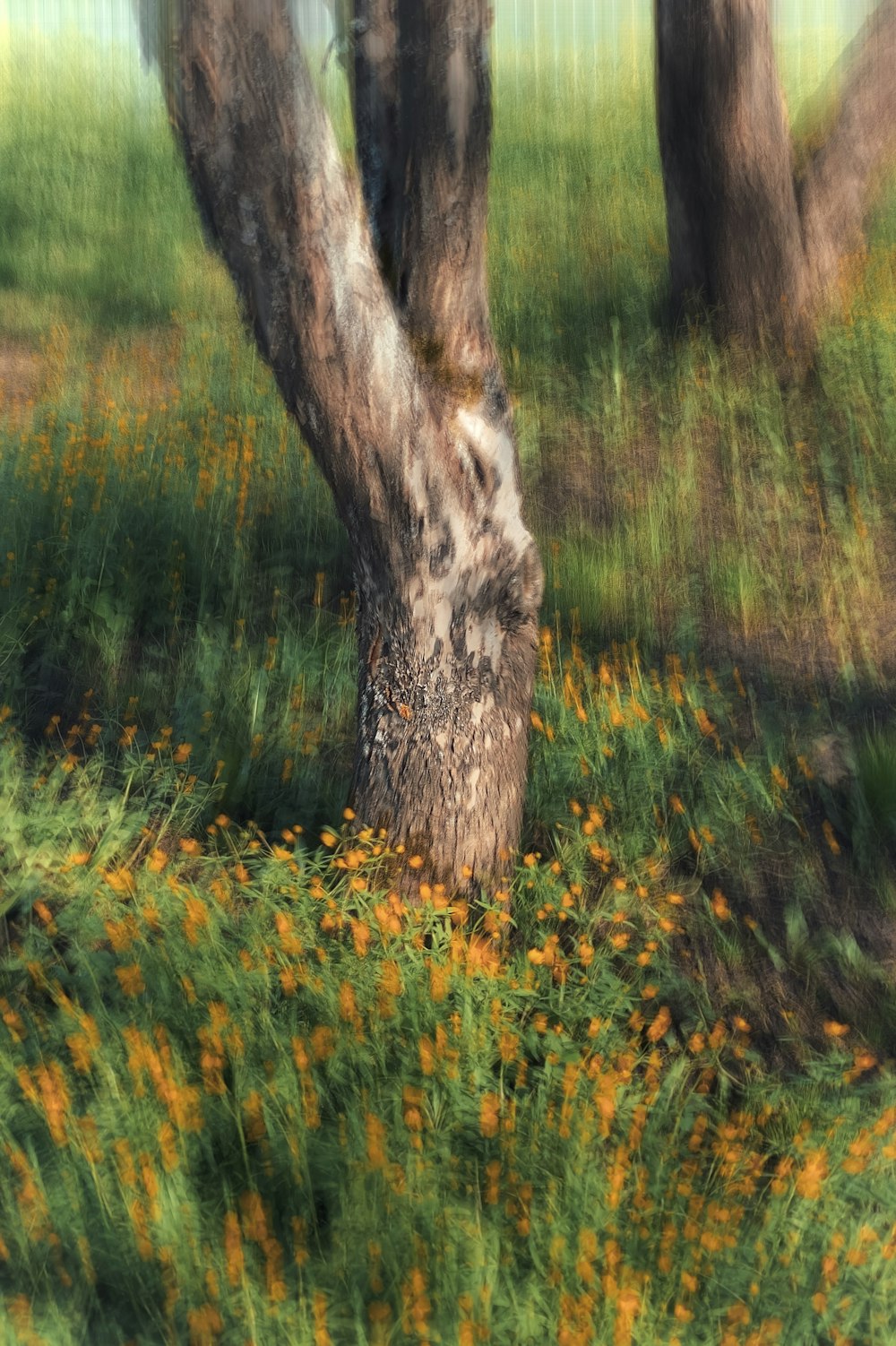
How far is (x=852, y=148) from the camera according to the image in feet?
20.8

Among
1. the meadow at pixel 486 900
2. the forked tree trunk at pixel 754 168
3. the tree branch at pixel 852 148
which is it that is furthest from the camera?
the tree branch at pixel 852 148

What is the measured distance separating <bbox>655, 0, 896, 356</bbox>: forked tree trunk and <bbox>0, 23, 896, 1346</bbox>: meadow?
0.87ft

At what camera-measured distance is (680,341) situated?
20.5 feet

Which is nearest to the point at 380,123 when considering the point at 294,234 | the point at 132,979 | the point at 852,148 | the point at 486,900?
the point at 294,234

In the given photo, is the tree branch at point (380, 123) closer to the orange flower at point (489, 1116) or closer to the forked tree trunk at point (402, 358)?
the forked tree trunk at point (402, 358)

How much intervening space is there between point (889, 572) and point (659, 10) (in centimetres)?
300

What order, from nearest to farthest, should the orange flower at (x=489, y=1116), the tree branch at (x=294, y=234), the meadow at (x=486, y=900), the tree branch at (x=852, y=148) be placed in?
the meadow at (x=486, y=900) → the orange flower at (x=489, y=1116) → the tree branch at (x=294, y=234) → the tree branch at (x=852, y=148)

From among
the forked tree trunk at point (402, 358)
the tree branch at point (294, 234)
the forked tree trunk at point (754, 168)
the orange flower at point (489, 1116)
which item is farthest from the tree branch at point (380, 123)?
the forked tree trunk at point (754, 168)

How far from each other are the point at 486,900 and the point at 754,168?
13.6ft

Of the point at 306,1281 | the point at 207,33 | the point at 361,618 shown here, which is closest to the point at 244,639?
the point at 361,618

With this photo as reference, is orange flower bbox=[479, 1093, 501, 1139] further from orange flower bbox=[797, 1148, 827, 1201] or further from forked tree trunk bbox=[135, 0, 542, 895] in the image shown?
forked tree trunk bbox=[135, 0, 542, 895]

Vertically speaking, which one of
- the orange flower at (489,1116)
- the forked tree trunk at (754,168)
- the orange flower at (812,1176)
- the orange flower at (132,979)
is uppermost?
the forked tree trunk at (754,168)

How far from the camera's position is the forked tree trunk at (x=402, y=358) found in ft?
9.35

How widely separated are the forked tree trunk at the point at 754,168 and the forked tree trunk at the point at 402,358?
10.4ft
